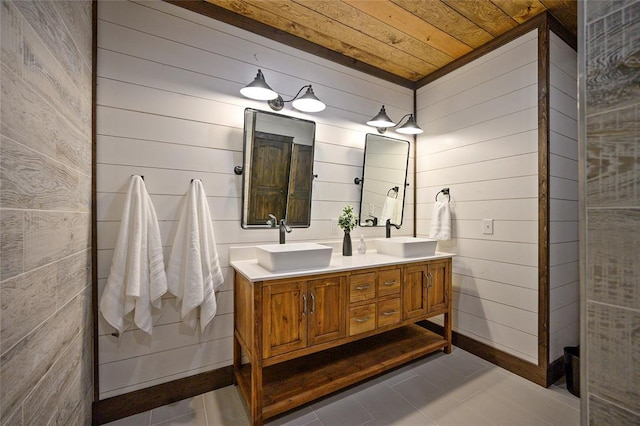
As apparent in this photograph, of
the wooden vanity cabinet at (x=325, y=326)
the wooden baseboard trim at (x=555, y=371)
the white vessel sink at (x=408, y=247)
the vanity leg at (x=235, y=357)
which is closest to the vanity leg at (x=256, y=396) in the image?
the wooden vanity cabinet at (x=325, y=326)

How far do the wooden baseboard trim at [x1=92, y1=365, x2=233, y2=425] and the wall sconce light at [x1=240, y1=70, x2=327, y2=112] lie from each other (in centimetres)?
191

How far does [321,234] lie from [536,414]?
179 centimetres

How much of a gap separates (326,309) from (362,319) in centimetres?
30

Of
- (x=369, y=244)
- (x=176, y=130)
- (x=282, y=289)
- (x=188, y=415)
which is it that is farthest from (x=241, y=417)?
(x=176, y=130)

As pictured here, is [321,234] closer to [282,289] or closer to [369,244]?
[369,244]

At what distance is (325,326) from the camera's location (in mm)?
1764

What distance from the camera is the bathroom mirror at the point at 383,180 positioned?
263 cm

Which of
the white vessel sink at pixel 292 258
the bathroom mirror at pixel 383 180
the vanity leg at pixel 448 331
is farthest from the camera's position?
the bathroom mirror at pixel 383 180

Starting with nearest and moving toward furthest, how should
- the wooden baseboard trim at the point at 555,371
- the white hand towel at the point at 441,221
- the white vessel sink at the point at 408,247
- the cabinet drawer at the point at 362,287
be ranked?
the cabinet drawer at the point at 362,287 → the wooden baseboard trim at the point at 555,371 → the white vessel sink at the point at 408,247 → the white hand towel at the point at 441,221

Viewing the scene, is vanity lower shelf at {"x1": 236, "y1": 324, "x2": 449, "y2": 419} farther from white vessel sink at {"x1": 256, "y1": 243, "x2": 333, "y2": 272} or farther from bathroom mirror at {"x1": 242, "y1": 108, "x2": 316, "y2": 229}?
bathroom mirror at {"x1": 242, "y1": 108, "x2": 316, "y2": 229}

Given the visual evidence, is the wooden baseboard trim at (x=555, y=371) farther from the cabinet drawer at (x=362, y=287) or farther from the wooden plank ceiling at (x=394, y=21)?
the wooden plank ceiling at (x=394, y=21)

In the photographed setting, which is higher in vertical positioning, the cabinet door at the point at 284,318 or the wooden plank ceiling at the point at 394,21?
the wooden plank ceiling at the point at 394,21

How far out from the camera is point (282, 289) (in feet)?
5.35

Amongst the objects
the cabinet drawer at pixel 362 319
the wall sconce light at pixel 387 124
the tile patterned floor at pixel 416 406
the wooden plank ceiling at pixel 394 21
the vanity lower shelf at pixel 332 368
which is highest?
the wooden plank ceiling at pixel 394 21
